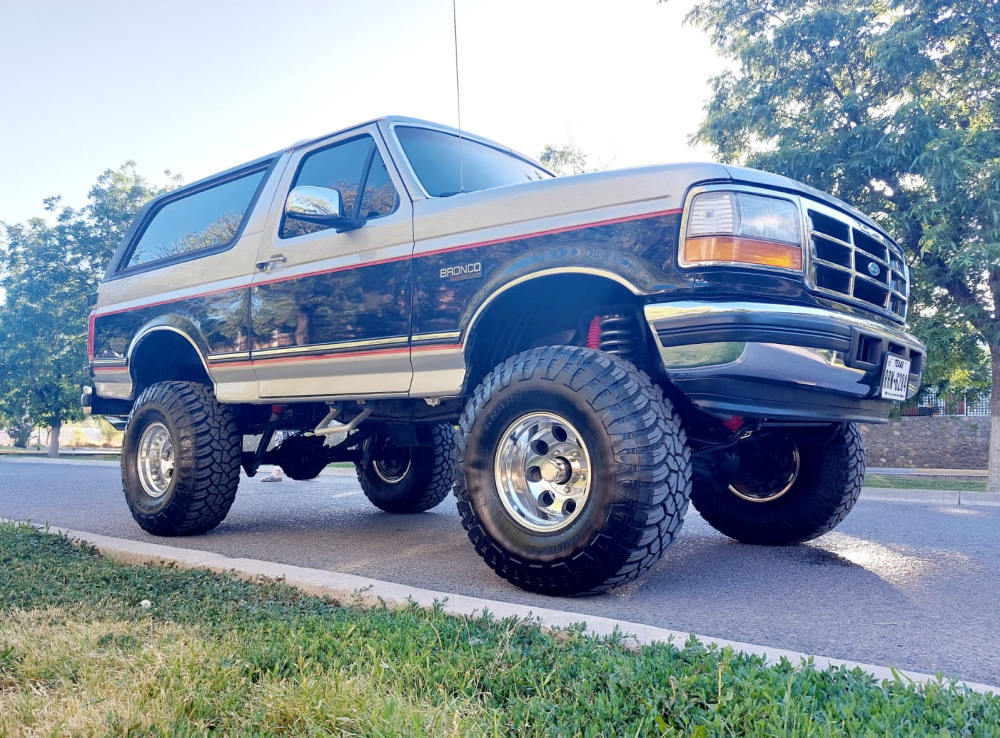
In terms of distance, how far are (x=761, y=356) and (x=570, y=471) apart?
91 centimetres

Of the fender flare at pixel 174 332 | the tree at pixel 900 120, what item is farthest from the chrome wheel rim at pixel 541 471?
the tree at pixel 900 120

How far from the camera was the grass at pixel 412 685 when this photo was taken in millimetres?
1746

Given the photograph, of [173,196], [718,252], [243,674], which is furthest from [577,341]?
[173,196]

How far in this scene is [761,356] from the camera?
296 centimetres

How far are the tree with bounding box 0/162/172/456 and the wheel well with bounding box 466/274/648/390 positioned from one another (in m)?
26.0

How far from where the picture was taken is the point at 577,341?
152 inches

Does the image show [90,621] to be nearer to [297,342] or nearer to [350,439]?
[297,342]

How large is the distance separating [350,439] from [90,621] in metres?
2.66

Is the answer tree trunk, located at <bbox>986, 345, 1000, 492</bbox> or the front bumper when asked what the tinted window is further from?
tree trunk, located at <bbox>986, 345, 1000, 492</bbox>

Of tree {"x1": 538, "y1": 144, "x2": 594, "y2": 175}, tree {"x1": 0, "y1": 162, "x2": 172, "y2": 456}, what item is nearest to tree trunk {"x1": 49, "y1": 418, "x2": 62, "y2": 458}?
tree {"x1": 0, "y1": 162, "x2": 172, "y2": 456}

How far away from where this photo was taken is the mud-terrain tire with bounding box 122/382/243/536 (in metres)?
4.77

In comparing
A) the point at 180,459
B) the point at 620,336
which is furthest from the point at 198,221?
the point at 620,336

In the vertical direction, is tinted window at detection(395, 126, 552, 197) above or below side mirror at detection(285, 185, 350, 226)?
above

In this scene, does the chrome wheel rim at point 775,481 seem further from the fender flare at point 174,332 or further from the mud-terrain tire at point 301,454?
the fender flare at point 174,332
